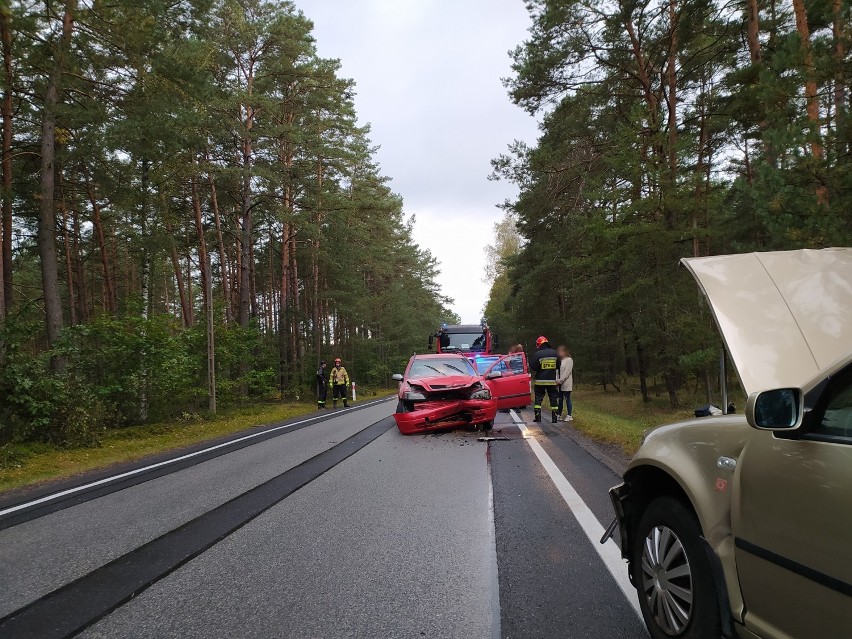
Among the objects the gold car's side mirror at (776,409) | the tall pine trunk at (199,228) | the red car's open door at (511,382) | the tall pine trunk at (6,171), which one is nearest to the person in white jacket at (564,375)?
the red car's open door at (511,382)

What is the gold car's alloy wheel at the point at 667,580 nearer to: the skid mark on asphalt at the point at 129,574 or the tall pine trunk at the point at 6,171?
the skid mark on asphalt at the point at 129,574

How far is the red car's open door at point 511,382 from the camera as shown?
46.8ft

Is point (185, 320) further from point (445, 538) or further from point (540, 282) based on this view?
point (445, 538)

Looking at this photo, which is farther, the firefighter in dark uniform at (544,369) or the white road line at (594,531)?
the firefighter in dark uniform at (544,369)

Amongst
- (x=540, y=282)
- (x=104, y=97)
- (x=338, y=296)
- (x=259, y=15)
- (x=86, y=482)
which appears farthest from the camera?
(x=338, y=296)

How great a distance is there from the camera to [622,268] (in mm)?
18391

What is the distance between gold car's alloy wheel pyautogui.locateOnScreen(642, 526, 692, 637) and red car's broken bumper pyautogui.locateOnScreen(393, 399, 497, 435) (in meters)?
8.20

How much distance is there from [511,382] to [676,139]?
8.40 meters

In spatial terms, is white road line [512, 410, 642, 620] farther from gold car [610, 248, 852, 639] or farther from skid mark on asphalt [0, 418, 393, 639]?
skid mark on asphalt [0, 418, 393, 639]

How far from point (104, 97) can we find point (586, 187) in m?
14.1

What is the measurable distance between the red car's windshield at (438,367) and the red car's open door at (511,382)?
5.83 feet

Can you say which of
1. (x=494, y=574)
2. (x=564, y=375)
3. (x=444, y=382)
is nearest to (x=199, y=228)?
(x=444, y=382)

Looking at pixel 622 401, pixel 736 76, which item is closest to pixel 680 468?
pixel 736 76

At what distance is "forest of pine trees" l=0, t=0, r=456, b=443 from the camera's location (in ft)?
40.0
